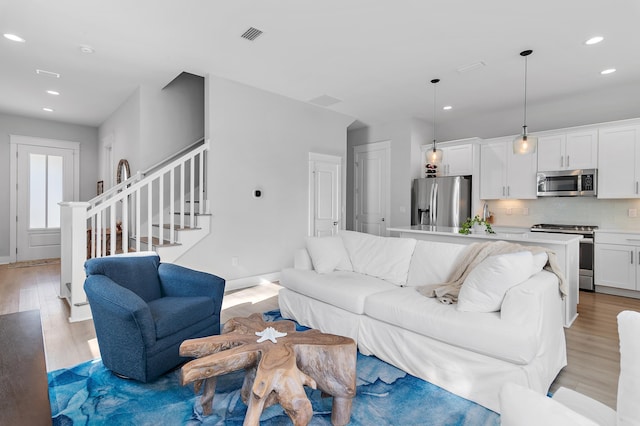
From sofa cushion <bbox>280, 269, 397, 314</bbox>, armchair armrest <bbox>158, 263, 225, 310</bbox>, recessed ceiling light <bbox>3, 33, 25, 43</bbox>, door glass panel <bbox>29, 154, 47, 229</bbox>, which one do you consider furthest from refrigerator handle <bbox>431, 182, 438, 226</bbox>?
door glass panel <bbox>29, 154, 47, 229</bbox>

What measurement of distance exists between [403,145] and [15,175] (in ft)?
25.1

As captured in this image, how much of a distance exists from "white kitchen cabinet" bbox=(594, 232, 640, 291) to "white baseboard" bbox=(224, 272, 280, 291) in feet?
15.1

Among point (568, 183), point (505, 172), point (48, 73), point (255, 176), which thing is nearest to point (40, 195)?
point (48, 73)

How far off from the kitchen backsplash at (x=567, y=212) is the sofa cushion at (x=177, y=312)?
5.14 m

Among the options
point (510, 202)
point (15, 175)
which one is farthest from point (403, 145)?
point (15, 175)

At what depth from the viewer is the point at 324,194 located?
5828 millimetres

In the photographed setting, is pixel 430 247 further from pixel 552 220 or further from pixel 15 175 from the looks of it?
pixel 15 175

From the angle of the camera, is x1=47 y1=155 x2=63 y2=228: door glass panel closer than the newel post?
No

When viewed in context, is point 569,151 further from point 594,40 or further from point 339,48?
point 339,48

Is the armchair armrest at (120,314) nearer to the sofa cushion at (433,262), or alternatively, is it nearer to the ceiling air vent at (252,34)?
the sofa cushion at (433,262)

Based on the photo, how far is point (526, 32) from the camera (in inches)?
127

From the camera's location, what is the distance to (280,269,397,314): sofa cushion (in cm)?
272

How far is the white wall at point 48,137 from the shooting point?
634 centimetres

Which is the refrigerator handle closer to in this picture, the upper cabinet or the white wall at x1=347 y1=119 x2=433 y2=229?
the white wall at x1=347 y1=119 x2=433 y2=229
